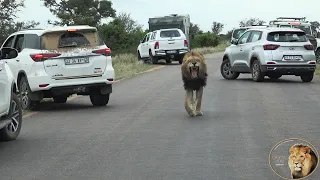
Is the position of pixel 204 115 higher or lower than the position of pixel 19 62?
lower

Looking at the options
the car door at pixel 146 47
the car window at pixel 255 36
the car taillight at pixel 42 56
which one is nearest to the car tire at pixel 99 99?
Result: the car taillight at pixel 42 56

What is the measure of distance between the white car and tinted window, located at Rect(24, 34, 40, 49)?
12.0 ft

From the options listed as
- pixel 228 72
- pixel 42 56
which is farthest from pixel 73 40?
pixel 228 72

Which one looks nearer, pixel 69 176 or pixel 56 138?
pixel 69 176

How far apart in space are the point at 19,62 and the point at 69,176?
7352 mm

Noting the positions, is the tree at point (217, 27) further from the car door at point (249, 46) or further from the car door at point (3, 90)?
the car door at point (3, 90)

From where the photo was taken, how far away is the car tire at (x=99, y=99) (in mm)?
14898

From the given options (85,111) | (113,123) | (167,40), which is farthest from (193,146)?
(167,40)

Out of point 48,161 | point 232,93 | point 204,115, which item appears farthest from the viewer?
point 232,93

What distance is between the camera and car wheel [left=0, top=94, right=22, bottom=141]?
10.1 metres

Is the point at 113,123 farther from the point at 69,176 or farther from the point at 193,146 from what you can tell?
the point at 69,176

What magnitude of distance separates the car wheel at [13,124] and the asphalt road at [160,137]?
0.43 feet

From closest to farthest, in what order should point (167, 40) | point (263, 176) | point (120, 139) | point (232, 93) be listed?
point (263, 176)
point (120, 139)
point (232, 93)
point (167, 40)

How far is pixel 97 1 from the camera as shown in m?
92.5
